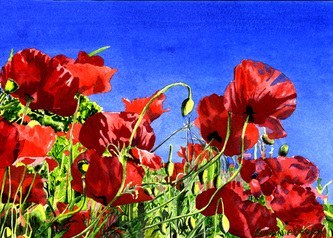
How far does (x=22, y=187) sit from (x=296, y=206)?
56 centimetres

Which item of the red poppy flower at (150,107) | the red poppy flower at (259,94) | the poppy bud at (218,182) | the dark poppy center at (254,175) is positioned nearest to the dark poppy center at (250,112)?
the red poppy flower at (259,94)

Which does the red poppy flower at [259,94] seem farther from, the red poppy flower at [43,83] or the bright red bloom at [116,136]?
the red poppy flower at [43,83]

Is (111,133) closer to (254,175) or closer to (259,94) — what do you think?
(259,94)

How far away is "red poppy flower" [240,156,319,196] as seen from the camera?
4.69ft

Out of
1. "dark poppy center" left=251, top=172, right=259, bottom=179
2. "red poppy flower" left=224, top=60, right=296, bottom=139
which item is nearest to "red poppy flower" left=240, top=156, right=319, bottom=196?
"dark poppy center" left=251, top=172, right=259, bottom=179

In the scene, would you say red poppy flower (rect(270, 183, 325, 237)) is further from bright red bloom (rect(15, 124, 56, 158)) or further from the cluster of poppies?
bright red bloom (rect(15, 124, 56, 158))

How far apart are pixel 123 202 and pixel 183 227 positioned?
0.33 m

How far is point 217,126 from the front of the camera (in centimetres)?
120

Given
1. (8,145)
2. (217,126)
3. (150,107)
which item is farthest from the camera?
(150,107)

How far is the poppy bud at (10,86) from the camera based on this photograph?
3.43 ft

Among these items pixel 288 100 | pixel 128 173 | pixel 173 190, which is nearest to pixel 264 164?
pixel 173 190

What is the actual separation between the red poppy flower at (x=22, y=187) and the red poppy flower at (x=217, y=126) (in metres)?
0.28

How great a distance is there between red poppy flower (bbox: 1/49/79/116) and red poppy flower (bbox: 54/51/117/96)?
1.6 inches

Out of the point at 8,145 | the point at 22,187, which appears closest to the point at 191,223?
the point at 22,187
